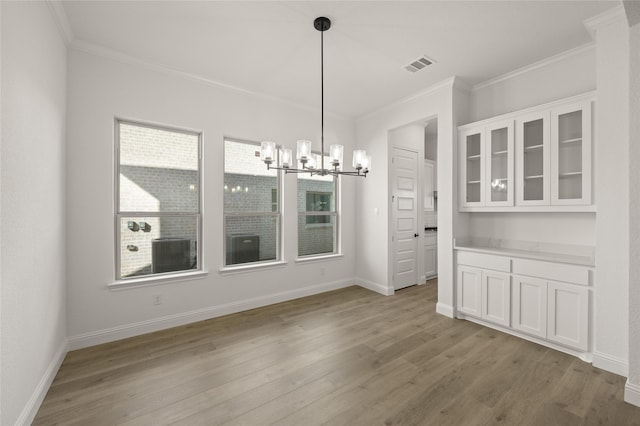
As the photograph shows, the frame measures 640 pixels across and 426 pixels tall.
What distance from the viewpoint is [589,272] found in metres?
2.62

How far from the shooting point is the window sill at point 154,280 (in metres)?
3.08

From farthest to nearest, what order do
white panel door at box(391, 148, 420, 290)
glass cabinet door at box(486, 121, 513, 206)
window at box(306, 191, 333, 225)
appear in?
white panel door at box(391, 148, 420, 290) < window at box(306, 191, 333, 225) < glass cabinet door at box(486, 121, 513, 206)

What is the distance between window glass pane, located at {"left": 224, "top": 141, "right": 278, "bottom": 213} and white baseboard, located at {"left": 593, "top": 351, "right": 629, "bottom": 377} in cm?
402

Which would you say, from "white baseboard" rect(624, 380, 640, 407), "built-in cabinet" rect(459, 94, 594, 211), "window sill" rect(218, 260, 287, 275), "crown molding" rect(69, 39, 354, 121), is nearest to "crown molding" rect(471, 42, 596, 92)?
"built-in cabinet" rect(459, 94, 594, 211)

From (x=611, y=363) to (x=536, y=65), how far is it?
3206 mm

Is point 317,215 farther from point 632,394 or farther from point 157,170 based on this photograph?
point 632,394

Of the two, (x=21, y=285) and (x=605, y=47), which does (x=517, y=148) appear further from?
(x=21, y=285)

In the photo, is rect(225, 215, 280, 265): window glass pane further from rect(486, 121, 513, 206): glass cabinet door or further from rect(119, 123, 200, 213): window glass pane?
rect(486, 121, 513, 206): glass cabinet door

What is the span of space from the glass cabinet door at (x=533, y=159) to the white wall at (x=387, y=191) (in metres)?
0.76

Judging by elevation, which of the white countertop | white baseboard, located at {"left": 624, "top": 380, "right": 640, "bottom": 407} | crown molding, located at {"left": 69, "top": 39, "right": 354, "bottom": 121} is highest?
crown molding, located at {"left": 69, "top": 39, "right": 354, "bottom": 121}

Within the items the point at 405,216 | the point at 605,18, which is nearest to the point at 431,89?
the point at 605,18

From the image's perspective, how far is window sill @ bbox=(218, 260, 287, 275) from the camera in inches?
150

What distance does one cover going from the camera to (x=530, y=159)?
3186 mm

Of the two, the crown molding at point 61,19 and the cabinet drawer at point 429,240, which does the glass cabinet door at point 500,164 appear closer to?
the cabinet drawer at point 429,240
